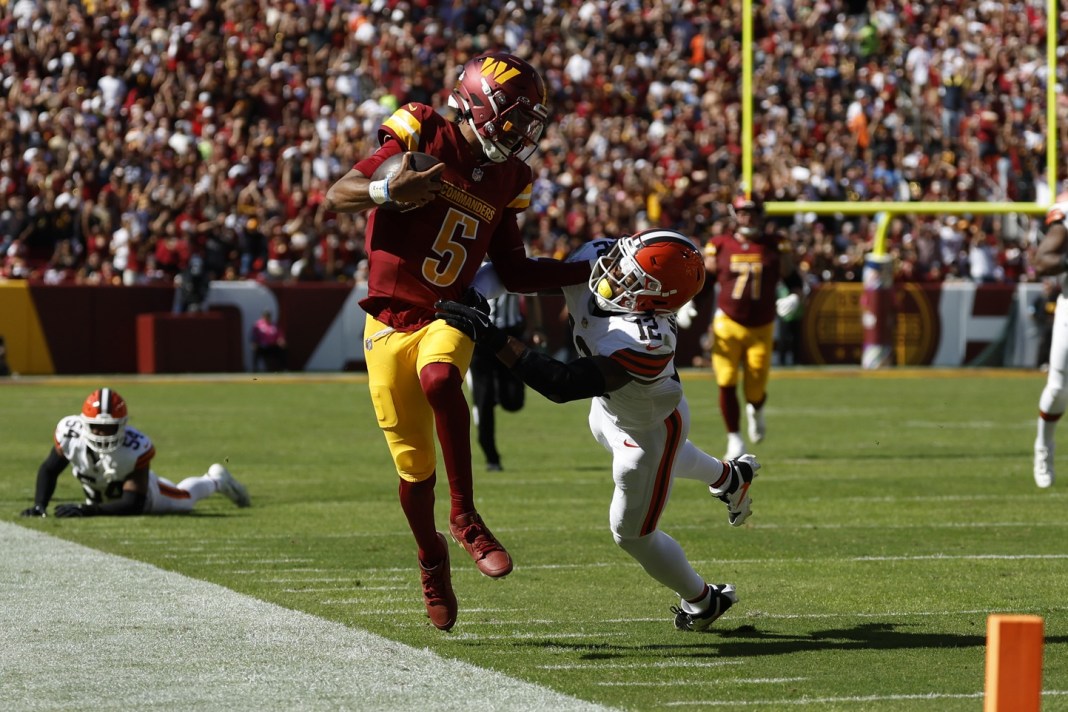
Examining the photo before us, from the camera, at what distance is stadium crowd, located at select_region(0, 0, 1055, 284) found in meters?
22.3

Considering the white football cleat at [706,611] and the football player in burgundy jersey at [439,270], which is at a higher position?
the football player in burgundy jersey at [439,270]

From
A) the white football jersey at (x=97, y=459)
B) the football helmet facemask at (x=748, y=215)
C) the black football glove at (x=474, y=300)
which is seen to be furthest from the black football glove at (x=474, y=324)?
the football helmet facemask at (x=748, y=215)

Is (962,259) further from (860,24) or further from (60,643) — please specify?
(60,643)

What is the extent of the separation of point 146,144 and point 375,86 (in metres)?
3.56

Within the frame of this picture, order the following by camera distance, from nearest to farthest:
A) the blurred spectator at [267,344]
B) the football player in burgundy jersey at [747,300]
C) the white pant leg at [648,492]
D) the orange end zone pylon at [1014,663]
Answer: the orange end zone pylon at [1014,663]
the white pant leg at [648,492]
the football player in burgundy jersey at [747,300]
the blurred spectator at [267,344]

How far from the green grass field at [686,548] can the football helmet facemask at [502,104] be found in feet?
5.15

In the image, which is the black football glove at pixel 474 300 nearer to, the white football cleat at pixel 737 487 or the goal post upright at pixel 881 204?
the white football cleat at pixel 737 487

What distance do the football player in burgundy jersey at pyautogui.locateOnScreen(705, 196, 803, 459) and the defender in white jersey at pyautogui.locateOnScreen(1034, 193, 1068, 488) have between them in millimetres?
2427

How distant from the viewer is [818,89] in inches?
1001

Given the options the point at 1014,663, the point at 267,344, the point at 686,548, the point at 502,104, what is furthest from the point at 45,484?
the point at 267,344

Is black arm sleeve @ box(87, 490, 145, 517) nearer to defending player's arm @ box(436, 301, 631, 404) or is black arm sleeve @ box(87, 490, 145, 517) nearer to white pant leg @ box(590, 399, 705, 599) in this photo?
white pant leg @ box(590, 399, 705, 599)

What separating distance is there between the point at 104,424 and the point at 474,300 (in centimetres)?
411

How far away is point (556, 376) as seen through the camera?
5.04 m

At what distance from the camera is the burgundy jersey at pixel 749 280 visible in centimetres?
1195
